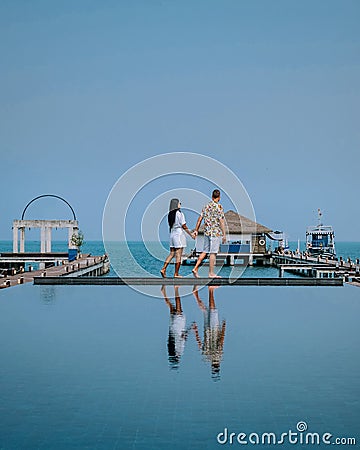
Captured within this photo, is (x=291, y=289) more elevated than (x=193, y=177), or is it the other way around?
(x=193, y=177)

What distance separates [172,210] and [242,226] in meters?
28.8

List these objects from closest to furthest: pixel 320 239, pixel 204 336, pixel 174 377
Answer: pixel 174 377 → pixel 204 336 → pixel 320 239

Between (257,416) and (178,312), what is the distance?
444cm

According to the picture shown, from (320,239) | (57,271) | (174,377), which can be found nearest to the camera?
(174,377)

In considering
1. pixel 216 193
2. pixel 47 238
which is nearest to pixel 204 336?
pixel 216 193

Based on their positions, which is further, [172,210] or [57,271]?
[57,271]

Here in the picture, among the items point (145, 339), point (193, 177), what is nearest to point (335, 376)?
point (145, 339)

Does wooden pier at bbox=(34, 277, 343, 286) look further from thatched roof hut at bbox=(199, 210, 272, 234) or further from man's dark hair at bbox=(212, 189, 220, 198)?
thatched roof hut at bbox=(199, 210, 272, 234)

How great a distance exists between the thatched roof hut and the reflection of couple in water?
1172 inches

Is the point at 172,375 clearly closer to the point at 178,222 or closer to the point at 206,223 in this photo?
the point at 178,222

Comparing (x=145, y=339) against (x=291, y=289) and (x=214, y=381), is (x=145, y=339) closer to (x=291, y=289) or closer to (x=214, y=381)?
(x=214, y=381)

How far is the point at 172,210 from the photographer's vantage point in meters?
10.8

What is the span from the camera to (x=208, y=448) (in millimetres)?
3242

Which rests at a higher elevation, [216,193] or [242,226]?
[242,226]
